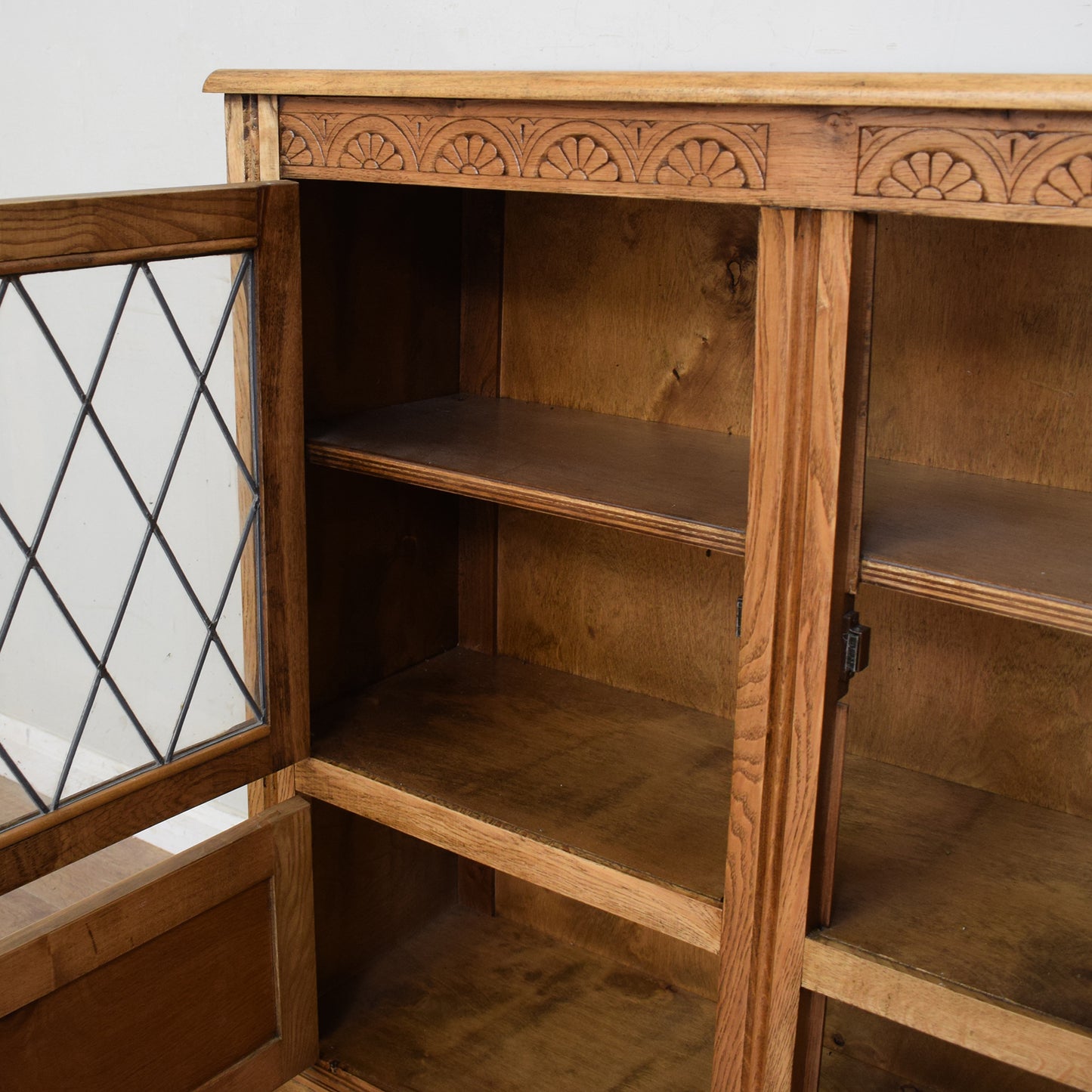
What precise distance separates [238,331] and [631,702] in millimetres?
739

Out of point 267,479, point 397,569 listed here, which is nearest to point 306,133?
point 267,479

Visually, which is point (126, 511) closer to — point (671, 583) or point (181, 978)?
point (181, 978)

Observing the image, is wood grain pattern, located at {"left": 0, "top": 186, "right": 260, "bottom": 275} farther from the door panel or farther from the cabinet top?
the door panel

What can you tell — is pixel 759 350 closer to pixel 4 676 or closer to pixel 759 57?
pixel 759 57

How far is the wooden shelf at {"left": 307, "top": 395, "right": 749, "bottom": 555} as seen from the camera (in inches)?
52.0

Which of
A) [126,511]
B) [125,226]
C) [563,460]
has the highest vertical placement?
[125,226]

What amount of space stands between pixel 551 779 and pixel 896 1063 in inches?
24.2

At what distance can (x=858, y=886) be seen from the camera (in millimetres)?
1352

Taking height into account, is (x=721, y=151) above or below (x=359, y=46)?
below

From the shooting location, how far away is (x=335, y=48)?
203cm

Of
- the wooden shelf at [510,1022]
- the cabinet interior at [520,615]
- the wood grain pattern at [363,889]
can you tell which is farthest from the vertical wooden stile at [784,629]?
the wood grain pattern at [363,889]

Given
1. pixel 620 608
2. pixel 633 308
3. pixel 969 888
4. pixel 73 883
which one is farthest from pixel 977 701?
pixel 73 883

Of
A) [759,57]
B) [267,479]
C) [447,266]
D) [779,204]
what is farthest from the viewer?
[447,266]

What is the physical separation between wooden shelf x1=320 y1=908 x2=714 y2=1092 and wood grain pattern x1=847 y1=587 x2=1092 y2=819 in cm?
50
